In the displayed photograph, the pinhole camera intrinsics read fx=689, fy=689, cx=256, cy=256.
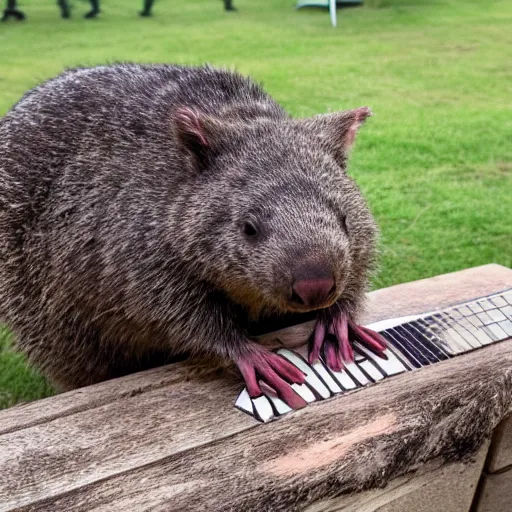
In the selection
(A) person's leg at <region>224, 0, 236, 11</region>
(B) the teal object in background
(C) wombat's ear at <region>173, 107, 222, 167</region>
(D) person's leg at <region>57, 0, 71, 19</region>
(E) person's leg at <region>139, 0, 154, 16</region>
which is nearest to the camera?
(C) wombat's ear at <region>173, 107, 222, 167</region>

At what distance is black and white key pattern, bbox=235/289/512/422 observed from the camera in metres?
1.89

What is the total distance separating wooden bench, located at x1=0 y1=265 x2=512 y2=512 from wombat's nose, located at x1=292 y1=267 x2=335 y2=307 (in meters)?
0.35

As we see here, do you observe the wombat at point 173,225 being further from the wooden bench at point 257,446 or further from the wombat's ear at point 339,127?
the wooden bench at point 257,446

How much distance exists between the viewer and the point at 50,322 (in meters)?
2.37

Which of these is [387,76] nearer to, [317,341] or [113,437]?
[317,341]

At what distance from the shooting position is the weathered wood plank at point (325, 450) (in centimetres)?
155

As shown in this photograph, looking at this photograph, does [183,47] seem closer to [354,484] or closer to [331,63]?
[331,63]

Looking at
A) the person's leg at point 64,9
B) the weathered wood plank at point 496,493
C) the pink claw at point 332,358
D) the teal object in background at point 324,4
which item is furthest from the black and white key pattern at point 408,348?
the teal object in background at point 324,4

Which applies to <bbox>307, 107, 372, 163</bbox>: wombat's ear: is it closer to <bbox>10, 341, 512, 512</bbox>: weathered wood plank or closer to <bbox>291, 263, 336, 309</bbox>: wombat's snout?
<bbox>291, 263, 336, 309</bbox>: wombat's snout

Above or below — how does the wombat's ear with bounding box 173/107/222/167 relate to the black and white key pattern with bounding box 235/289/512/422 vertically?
above

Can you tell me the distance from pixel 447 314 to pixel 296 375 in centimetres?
70

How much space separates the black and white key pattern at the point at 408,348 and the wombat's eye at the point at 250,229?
43cm

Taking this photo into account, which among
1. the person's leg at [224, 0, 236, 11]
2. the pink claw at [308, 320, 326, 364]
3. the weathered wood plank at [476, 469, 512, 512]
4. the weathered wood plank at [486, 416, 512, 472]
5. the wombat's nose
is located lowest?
the weathered wood plank at [476, 469, 512, 512]

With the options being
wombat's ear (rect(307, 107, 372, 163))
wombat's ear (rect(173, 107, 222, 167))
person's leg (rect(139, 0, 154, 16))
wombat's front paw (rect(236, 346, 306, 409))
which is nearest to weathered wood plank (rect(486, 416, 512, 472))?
wombat's front paw (rect(236, 346, 306, 409))
